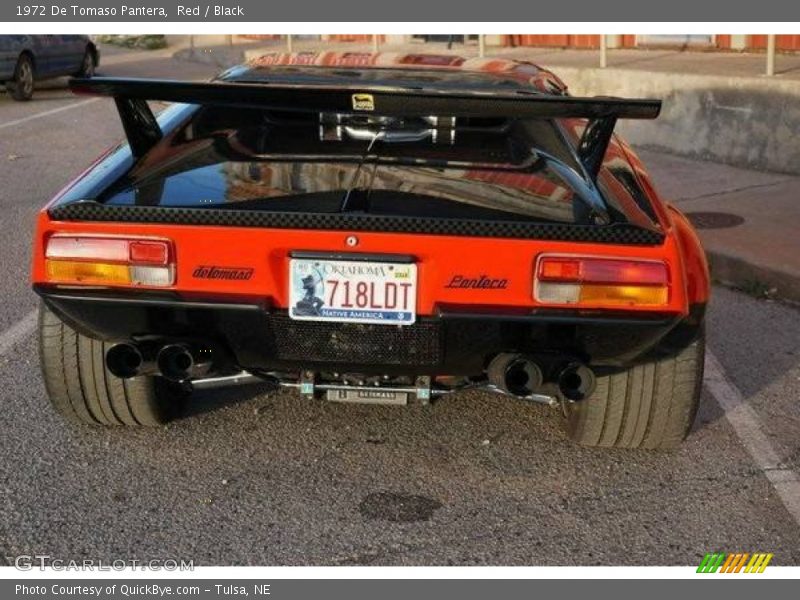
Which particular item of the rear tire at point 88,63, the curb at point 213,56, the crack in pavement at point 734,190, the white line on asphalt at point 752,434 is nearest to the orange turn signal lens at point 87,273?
the white line on asphalt at point 752,434

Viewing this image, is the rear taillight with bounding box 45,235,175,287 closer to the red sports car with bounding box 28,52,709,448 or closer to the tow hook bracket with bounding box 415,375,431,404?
the red sports car with bounding box 28,52,709,448

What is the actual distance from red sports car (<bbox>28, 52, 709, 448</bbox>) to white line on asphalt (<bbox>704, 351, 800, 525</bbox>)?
1.31 feet

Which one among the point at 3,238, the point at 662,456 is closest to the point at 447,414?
the point at 662,456

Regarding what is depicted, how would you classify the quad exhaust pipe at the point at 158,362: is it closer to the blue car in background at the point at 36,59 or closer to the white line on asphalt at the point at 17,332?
the white line on asphalt at the point at 17,332

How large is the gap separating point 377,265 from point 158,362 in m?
0.75

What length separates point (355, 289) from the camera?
339 cm

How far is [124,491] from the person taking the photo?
3758 mm

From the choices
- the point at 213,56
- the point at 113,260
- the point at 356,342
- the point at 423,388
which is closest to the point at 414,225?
the point at 356,342

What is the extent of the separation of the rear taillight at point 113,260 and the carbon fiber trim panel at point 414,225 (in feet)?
0.30

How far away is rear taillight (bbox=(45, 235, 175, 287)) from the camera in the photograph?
3.40m

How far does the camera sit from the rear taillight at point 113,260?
11.2 ft

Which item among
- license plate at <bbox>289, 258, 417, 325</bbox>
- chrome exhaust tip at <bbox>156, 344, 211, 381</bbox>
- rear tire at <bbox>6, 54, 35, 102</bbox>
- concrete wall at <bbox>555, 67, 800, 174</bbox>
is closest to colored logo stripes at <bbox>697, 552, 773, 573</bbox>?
license plate at <bbox>289, 258, 417, 325</bbox>

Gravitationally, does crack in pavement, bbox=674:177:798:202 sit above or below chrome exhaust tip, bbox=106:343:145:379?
below

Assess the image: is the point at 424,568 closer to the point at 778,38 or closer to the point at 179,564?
the point at 179,564
